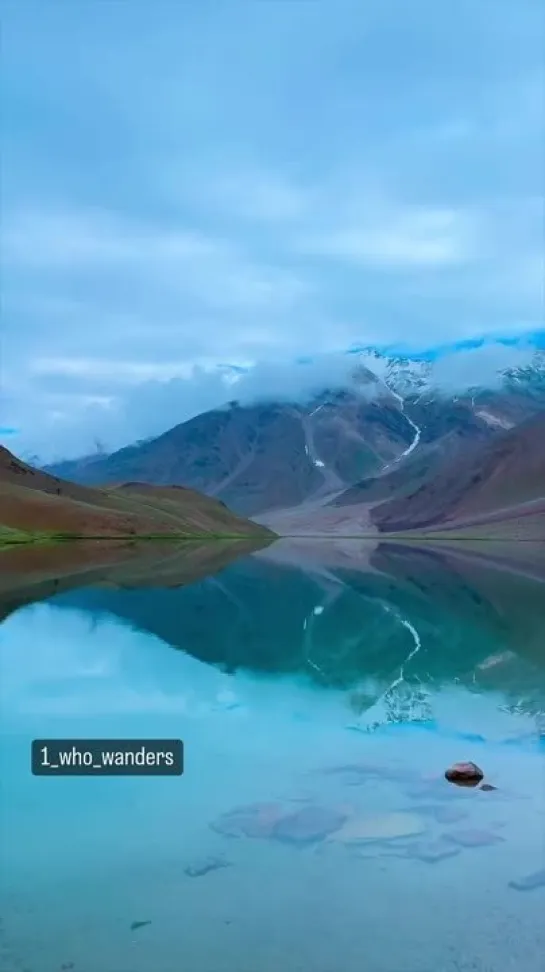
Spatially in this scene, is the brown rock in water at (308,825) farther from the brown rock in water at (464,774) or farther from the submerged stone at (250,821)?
the brown rock in water at (464,774)

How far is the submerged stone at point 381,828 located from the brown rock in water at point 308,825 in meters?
0.24

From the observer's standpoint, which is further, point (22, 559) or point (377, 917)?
point (22, 559)

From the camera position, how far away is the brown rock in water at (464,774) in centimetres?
2144

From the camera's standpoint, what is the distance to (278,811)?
63.1 ft

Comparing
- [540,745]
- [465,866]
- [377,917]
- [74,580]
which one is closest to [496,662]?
[540,745]

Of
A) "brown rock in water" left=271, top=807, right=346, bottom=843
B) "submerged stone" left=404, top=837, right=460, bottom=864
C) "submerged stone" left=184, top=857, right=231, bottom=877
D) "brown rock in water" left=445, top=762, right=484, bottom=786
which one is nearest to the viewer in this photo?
"submerged stone" left=184, top=857, right=231, bottom=877

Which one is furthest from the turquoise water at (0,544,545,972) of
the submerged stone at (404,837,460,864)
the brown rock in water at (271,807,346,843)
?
the brown rock in water at (271,807,346,843)

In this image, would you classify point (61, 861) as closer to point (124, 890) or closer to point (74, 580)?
point (124, 890)

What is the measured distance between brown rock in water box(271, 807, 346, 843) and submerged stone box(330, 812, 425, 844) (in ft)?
0.78

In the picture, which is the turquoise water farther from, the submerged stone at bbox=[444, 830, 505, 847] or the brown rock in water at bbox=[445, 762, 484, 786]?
the brown rock in water at bbox=[445, 762, 484, 786]

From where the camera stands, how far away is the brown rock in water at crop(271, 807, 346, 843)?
17.6m

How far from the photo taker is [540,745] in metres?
25.6

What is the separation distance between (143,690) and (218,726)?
5894 mm

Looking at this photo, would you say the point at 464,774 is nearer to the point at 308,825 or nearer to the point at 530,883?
the point at 308,825
